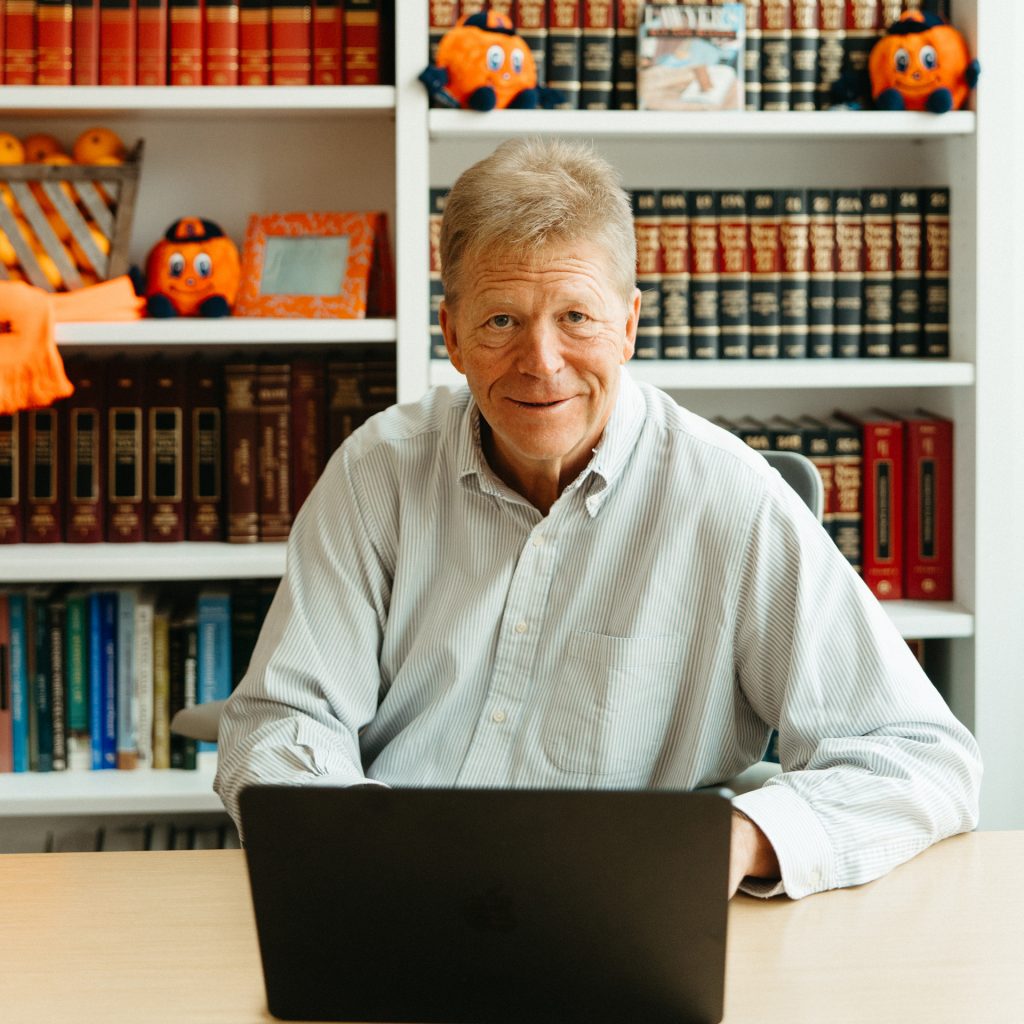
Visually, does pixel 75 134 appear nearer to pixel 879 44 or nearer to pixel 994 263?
pixel 879 44

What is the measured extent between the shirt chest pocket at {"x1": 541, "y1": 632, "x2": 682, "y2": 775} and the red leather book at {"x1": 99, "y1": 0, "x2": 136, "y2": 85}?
134 centimetres

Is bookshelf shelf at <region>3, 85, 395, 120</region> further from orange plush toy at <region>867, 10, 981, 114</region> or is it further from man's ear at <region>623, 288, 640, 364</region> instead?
man's ear at <region>623, 288, 640, 364</region>

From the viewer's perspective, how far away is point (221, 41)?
2.14 m

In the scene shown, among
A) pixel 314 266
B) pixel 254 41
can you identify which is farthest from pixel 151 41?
pixel 314 266

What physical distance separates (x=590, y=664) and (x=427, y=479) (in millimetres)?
277

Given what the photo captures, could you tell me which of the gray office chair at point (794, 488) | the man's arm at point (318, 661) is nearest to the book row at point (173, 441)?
the gray office chair at point (794, 488)

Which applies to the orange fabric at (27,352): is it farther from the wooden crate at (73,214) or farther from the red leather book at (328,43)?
the red leather book at (328,43)

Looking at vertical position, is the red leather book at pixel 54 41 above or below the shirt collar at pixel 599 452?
above

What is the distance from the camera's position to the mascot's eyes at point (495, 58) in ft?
6.75

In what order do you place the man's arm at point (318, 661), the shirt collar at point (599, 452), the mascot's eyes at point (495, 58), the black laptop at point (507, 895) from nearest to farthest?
the black laptop at point (507, 895), the man's arm at point (318, 661), the shirt collar at point (599, 452), the mascot's eyes at point (495, 58)

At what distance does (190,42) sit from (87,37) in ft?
0.53

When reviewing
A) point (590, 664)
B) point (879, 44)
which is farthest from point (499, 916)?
point (879, 44)

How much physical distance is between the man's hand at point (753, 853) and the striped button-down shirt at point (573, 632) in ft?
0.67

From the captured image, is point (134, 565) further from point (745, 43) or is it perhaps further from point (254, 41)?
point (745, 43)
